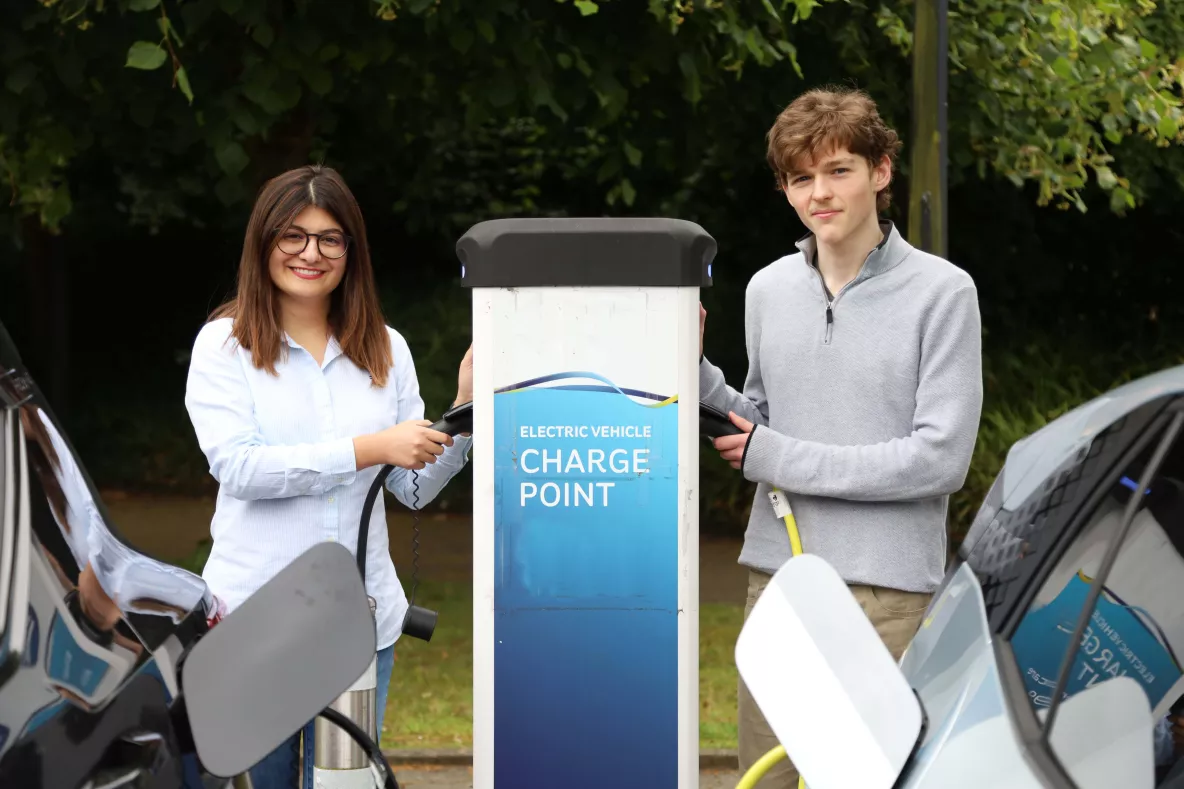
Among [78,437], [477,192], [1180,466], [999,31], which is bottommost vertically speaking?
[78,437]

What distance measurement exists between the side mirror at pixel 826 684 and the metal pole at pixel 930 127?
4.02m

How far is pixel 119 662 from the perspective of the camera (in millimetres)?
1774

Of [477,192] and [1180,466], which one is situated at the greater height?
[1180,466]

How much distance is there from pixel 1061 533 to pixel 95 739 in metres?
1.13

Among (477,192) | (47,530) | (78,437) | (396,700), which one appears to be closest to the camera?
(47,530)

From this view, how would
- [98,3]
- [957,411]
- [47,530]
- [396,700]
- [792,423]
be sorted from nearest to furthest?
1. [47,530]
2. [957,411]
3. [792,423]
4. [98,3]
5. [396,700]

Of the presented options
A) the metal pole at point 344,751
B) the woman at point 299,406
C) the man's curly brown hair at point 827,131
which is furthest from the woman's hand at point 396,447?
the man's curly brown hair at point 827,131

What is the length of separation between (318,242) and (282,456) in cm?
44

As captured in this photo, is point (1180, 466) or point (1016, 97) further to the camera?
point (1016, 97)

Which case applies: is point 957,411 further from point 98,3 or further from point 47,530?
point 98,3

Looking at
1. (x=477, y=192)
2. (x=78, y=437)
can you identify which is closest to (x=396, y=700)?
(x=477, y=192)

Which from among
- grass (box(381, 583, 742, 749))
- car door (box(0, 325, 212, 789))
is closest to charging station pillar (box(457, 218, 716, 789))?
car door (box(0, 325, 212, 789))

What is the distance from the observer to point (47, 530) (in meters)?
1.77

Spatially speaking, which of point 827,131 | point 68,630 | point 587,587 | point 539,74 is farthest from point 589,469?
point 539,74
